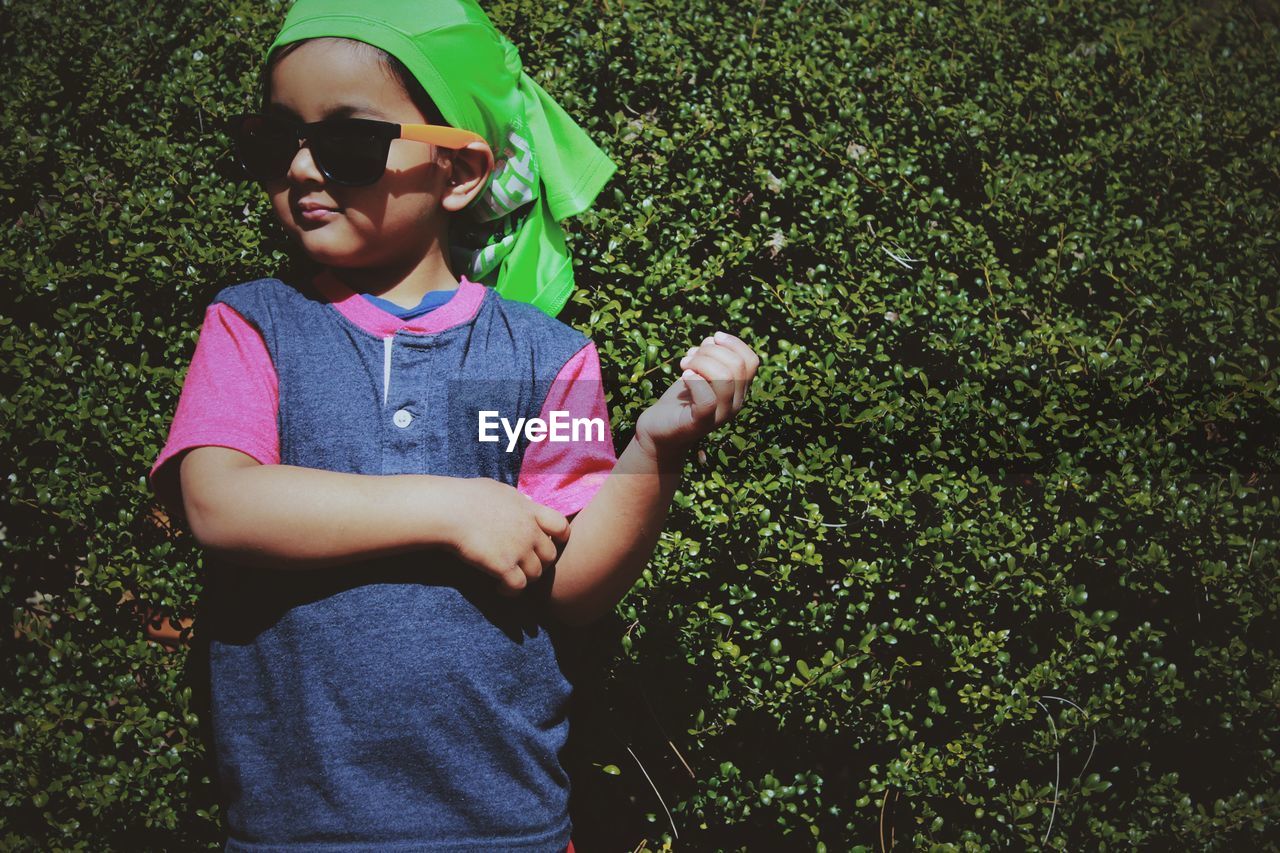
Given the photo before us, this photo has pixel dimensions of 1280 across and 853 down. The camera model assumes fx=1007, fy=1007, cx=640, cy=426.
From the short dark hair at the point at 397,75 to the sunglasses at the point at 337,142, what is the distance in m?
0.07

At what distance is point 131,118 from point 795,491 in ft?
6.98

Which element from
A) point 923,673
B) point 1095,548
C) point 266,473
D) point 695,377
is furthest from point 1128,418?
point 266,473

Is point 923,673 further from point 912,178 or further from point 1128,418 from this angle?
point 912,178

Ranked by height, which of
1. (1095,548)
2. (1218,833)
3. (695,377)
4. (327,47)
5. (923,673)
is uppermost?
(327,47)

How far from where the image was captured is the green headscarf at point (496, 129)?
2.08 m

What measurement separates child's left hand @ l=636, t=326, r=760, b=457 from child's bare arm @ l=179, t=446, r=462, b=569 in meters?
0.43

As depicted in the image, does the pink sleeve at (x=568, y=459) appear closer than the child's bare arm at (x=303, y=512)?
No

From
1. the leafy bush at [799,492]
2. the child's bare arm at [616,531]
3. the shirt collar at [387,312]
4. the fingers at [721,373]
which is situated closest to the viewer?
the fingers at [721,373]

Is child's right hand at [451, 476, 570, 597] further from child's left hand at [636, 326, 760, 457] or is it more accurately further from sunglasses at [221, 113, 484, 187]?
sunglasses at [221, 113, 484, 187]

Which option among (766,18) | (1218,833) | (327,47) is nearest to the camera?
(327,47)

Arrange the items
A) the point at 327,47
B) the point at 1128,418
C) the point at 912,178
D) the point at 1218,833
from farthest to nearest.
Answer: the point at 912,178
the point at 1128,418
the point at 1218,833
the point at 327,47

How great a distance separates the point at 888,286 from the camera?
2826 millimetres

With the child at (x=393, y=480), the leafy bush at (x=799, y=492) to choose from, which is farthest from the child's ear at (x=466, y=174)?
the leafy bush at (x=799, y=492)

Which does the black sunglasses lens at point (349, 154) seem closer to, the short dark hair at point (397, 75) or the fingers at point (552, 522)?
the short dark hair at point (397, 75)
